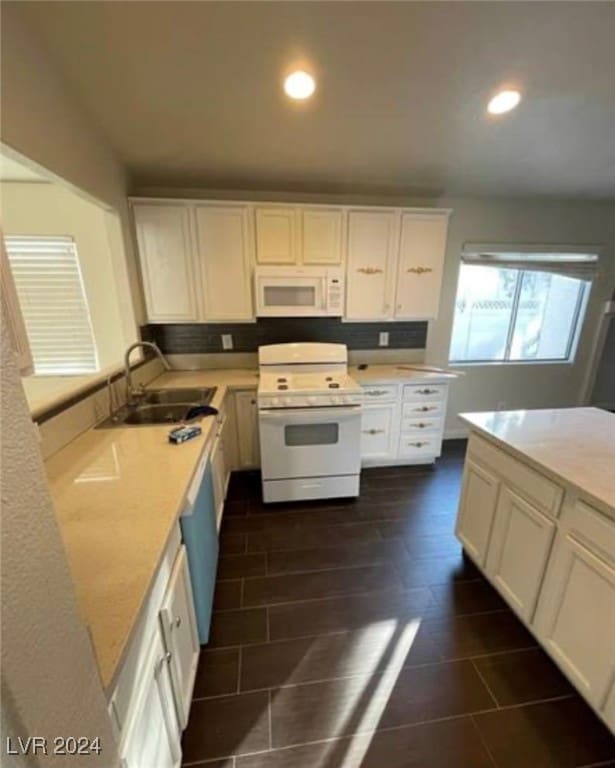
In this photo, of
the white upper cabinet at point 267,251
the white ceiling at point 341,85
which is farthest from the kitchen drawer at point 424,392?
the white ceiling at point 341,85

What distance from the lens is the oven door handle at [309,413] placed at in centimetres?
239

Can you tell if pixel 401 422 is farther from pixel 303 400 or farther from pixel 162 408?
pixel 162 408

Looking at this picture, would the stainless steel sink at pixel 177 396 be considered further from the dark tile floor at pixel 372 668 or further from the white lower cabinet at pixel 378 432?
the white lower cabinet at pixel 378 432

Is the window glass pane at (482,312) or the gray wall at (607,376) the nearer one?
the window glass pane at (482,312)

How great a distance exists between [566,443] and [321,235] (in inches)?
86.5

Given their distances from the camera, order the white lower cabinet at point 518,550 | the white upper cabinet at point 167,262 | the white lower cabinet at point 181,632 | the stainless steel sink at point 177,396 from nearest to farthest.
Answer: the white lower cabinet at point 181,632
the white lower cabinet at point 518,550
the stainless steel sink at point 177,396
the white upper cabinet at point 167,262

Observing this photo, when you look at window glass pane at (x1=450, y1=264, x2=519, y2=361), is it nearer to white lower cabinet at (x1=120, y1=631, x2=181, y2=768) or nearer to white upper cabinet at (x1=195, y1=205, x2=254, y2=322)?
white upper cabinet at (x1=195, y1=205, x2=254, y2=322)

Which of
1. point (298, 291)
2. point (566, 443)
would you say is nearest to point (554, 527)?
point (566, 443)

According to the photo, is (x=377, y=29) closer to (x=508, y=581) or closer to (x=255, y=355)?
(x=255, y=355)

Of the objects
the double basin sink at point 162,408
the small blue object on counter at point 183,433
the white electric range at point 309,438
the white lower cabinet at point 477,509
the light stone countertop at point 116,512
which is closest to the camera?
the light stone countertop at point 116,512

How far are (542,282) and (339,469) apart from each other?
10.1 ft

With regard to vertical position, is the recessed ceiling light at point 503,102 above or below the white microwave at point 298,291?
above

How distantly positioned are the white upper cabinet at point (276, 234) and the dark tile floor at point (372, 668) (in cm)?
210

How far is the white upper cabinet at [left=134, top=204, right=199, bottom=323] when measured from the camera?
2584mm
